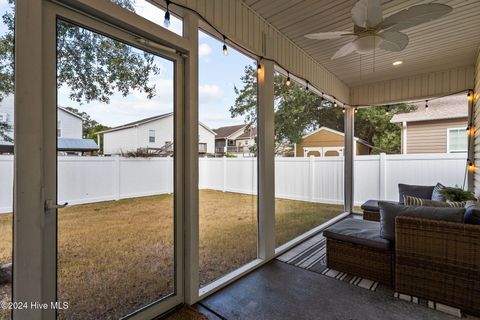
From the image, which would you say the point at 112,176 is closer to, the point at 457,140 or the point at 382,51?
the point at 382,51

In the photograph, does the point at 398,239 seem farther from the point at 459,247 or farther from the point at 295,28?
the point at 295,28

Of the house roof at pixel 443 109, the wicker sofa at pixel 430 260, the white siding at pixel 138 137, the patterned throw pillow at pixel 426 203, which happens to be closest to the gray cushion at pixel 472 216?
the wicker sofa at pixel 430 260

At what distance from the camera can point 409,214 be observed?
2168 mm

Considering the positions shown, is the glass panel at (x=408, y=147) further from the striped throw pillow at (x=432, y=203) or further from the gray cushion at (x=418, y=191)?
the striped throw pillow at (x=432, y=203)

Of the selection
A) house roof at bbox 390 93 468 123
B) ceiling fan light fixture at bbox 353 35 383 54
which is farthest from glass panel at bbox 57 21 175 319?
house roof at bbox 390 93 468 123

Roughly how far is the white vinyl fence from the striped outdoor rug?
0.75 m

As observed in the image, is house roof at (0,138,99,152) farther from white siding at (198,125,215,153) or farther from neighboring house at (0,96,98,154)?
white siding at (198,125,215,153)

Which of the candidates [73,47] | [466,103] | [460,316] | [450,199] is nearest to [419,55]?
[466,103]

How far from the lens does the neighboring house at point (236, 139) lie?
2.56m

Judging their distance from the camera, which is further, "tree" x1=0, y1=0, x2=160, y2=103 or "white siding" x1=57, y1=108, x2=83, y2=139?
"white siding" x1=57, y1=108, x2=83, y2=139

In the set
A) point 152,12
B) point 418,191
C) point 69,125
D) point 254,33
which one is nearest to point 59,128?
point 69,125

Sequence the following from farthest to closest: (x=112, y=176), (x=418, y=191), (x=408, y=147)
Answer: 1. (x=408, y=147)
2. (x=418, y=191)
3. (x=112, y=176)

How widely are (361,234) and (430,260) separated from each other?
62 cm

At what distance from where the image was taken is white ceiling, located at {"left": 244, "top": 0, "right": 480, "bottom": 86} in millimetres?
2553
